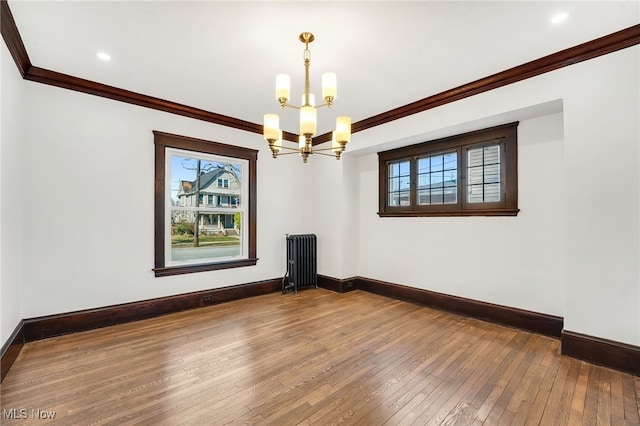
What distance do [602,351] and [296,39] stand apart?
375 cm

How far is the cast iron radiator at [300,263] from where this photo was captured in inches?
194

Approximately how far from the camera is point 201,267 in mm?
4078

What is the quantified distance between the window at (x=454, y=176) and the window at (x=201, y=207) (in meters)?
2.30

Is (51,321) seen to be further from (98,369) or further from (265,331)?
(265,331)

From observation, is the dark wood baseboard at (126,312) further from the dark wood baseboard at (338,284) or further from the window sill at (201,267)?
the dark wood baseboard at (338,284)

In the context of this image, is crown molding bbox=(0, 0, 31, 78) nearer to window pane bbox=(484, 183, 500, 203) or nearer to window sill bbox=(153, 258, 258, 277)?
window sill bbox=(153, 258, 258, 277)

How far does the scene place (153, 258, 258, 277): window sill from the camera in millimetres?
3760

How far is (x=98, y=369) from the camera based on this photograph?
93.1 inches

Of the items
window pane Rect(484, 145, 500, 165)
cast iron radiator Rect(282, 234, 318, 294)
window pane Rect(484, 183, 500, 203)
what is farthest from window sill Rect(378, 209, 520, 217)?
cast iron radiator Rect(282, 234, 318, 294)

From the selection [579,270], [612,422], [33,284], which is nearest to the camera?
[612,422]

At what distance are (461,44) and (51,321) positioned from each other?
4.92m

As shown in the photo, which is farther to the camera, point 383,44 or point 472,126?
point 472,126

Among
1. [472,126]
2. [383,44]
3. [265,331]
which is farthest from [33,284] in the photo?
[472,126]

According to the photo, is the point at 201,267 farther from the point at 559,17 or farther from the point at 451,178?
the point at 559,17
